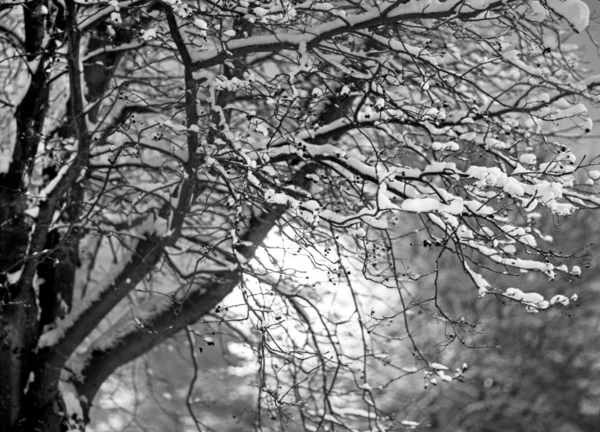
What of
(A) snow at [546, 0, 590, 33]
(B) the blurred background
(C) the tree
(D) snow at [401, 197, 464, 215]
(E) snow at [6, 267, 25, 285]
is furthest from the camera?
(B) the blurred background

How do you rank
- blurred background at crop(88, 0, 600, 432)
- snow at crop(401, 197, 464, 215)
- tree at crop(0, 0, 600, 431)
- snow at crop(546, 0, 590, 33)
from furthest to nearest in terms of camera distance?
1. blurred background at crop(88, 0, 600, 432)
2. tree at crop(0, 0, 600, 431)
3. snow at crop(546, 0, 590, 33)
4. snow at crop(401, 197, 464, 215)

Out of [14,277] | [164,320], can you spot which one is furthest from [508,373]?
[14,277]

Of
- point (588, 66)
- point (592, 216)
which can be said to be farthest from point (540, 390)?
point (588, 66)

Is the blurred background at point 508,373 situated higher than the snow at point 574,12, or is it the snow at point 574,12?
the blurred background at point 508,373

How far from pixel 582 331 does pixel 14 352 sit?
637 inches

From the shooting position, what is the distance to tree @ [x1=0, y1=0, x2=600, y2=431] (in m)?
3.78

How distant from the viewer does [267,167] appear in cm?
423

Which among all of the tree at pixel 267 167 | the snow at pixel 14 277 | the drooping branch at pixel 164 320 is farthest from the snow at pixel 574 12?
the snow at pixel 14 277

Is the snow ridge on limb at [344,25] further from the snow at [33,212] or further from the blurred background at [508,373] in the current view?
the blurred background at [508,373]

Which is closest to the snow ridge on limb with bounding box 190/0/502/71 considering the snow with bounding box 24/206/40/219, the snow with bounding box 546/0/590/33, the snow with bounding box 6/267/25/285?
the snow with bounding box 546/0/590/33

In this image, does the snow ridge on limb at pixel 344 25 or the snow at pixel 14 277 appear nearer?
the snow ridge on limb at pixel 344 25

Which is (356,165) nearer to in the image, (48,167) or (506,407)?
(48,167)

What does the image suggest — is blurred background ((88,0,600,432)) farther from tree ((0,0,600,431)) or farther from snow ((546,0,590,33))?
snow ((546,0,590,33))

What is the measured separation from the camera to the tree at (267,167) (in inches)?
149
